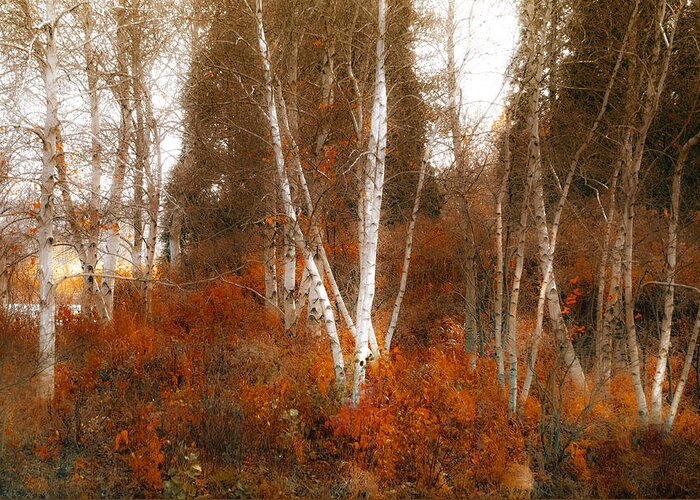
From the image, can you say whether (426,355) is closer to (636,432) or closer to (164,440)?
(636,432)

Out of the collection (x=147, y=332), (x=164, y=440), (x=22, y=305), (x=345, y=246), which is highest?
(x=345, y=246)

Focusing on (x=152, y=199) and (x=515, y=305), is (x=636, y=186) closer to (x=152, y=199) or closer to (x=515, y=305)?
(x=515, y=305)

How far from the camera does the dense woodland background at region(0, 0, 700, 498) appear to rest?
19.4ft

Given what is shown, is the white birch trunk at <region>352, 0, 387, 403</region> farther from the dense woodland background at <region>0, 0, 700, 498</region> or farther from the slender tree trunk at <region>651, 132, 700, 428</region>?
the slender tree trunk at <region>651, 132, 700, 428</region>

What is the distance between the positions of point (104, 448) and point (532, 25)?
7.46m

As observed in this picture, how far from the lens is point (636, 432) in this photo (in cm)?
692

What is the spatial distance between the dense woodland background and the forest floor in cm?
3

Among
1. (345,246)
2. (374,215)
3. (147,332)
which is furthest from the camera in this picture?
(345,246)

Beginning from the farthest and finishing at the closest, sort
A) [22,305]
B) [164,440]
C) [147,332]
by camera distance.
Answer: [147,332]
[22,305]
[164,440]

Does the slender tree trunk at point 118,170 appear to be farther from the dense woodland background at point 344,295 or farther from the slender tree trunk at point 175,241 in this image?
the slender tree trunk at point 175,241

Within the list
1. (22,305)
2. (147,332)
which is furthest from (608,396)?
(22,305)

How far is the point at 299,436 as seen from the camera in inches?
241

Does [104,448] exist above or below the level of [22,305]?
below

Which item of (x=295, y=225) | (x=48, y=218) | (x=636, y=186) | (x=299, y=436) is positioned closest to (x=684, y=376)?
(x=636, y=186)
